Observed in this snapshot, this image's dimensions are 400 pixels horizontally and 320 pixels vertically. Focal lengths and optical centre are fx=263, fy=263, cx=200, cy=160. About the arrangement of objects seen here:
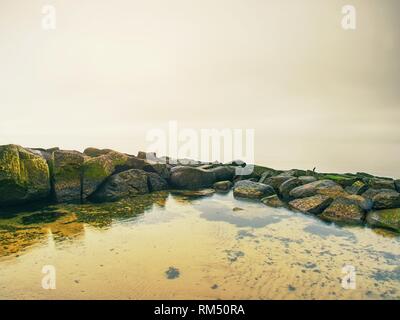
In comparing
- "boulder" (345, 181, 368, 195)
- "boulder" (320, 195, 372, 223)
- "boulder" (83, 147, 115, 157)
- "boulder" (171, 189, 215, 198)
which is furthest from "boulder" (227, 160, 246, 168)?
"boulder" (320, 195, 372, 223)

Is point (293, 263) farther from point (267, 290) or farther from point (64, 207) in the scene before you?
point (64, 207)

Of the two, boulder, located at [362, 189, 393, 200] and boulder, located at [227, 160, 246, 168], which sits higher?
boulder, located at [362, 189, 393, 200]

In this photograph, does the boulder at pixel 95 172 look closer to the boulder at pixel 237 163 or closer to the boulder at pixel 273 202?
the boulder at pixel 273 202

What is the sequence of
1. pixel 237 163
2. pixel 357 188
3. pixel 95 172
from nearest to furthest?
pixel 95 172, pixel 357 188, pixel 237 163

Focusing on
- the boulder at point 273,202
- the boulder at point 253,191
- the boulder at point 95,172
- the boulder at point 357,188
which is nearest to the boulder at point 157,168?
the boulder at point 95,172

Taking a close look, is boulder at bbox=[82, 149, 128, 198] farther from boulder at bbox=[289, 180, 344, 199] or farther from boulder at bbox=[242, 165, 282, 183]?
boulder at bbox=[242, 165, 282, 183]

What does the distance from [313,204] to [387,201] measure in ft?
12.4

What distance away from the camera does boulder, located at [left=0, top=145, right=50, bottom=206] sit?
1411cm

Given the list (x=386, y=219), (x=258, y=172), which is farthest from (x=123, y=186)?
(x=386, y=219)

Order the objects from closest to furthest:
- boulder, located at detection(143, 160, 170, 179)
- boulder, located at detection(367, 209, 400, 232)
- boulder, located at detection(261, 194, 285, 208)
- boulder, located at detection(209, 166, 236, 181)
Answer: boulder, located at detection(367, 209, 400, 232) → boulder, located at detection(261, 194, 285, 208) → boulder, located at detection(143, 160, 170, 179) → boulder, located at detection(209, 166, 236, 181)

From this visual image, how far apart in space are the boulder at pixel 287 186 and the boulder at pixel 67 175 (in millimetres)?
14536

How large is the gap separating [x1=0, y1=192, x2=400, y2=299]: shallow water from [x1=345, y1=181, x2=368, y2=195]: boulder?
623 centimetres

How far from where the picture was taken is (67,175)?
56.9ft

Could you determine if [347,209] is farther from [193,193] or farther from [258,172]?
[258,172]
